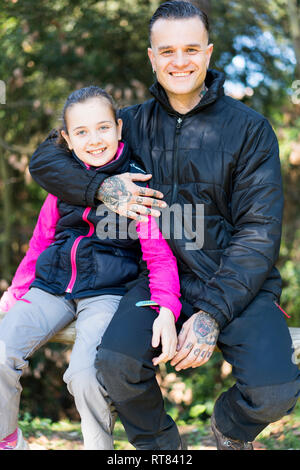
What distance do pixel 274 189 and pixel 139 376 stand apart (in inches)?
39.1

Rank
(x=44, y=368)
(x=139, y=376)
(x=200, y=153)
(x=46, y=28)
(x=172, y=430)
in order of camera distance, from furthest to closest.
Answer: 1. (x=44, y=368)
2. (x=46, y=28)
3. (x=200, y=153)
4. (x=172, y=430)
5. (x=139, y=376)

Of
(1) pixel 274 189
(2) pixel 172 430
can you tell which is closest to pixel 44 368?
(2) pixel 172 430

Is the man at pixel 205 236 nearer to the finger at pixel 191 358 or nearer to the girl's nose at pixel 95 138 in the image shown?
the finger at pixel 191 358

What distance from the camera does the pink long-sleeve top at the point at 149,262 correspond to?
2338 millimetres

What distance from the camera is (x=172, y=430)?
2318 mm

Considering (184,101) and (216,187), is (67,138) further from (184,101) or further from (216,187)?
(216,187)

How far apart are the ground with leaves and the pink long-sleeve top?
1109mm

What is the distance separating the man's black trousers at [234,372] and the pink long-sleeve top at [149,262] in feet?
0.34

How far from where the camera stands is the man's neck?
2664mm

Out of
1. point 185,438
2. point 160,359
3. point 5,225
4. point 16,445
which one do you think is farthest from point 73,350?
point 5,225

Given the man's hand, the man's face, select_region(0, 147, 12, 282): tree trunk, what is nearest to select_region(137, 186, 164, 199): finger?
the man's hand

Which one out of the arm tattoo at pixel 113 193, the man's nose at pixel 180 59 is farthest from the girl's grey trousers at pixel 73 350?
the man's nose at pixel 180 59

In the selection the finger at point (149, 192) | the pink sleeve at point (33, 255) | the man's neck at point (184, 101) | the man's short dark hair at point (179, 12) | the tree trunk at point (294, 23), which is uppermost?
the tree trunk at point (294, 23)
